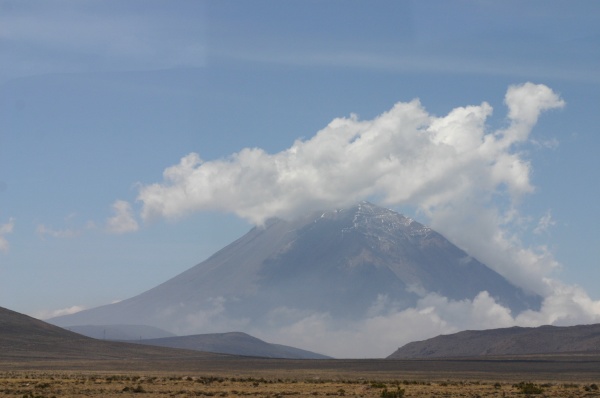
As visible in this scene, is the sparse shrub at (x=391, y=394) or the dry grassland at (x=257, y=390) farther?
the dry grassland at (x=257, y=390)

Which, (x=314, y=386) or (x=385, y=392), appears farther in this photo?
(x=314, y=386)

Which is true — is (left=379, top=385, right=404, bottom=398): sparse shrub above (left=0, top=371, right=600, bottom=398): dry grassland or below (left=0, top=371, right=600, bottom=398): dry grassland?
below

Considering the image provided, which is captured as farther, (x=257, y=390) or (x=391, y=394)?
(x=257, y=390)

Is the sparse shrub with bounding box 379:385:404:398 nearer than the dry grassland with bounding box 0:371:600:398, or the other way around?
the sparse shrub with bounding box 379:385:404:398

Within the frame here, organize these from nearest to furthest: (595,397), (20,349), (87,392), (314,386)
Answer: (595,397) < (87,392) < (314,386) < (20,349)

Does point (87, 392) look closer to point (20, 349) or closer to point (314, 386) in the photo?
point (314, 386)

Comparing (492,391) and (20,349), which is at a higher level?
(20,349)

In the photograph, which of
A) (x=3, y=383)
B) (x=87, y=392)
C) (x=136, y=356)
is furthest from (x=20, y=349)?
(x=87, y=392)

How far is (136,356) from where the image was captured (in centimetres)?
19112

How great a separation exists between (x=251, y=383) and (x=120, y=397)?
18.9 meters

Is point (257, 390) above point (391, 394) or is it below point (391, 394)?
above

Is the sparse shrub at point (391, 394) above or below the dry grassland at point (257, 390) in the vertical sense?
below

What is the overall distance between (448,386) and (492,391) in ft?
27.7

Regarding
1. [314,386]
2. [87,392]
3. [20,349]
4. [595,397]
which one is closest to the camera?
[595,397]
